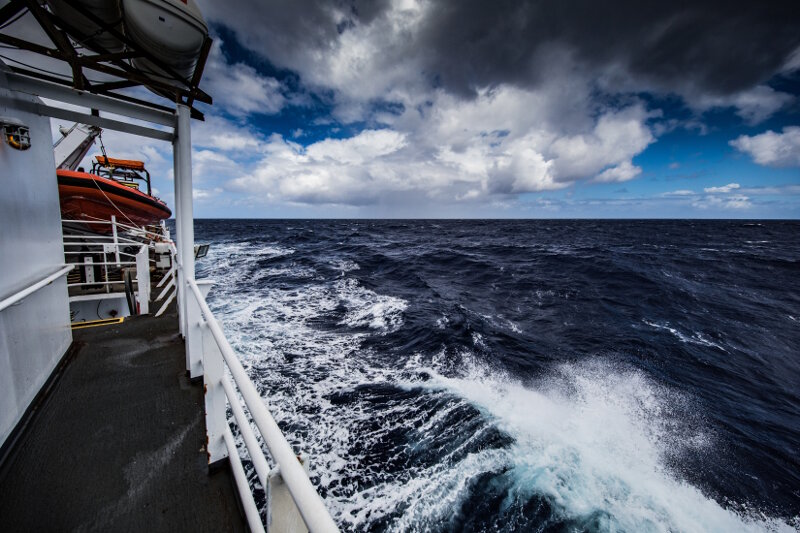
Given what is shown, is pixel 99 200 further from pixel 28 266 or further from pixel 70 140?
pixel 28 266

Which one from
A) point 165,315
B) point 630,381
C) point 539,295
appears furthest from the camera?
point 539,295

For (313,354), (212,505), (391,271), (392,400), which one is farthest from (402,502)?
(391,271)

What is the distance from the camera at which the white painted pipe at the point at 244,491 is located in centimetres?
178

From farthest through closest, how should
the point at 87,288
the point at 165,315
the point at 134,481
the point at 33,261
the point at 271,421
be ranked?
the point at 87,288 → the point at 165,315 → the point at 33,261 → the point at 134,481 → the point at 271,421

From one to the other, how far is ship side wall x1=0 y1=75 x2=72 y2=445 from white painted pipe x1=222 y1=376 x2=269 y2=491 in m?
2.19

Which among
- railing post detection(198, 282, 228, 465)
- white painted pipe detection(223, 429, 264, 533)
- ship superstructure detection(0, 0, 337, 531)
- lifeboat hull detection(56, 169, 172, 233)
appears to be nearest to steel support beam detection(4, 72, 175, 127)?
ship superstructure detection(0, 0, 337, 531)

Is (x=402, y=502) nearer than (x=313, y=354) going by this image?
Yes

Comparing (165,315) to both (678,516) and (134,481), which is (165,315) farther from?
(678,516)

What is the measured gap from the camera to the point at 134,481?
231cm

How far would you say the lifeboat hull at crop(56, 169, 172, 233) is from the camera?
27.1 ft

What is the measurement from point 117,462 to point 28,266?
8.29 feet

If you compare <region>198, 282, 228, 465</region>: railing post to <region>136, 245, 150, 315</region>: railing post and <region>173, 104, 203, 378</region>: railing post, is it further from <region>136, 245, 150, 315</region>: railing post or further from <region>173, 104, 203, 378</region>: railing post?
<region>136, 245, 150, 315</region>: railing post

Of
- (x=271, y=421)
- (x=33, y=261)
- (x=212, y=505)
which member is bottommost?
(x=212, y=505)

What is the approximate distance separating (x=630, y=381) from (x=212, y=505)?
7.87 m
